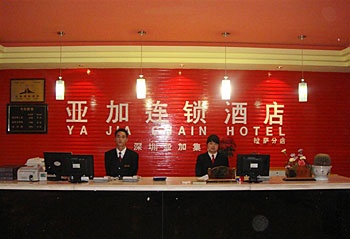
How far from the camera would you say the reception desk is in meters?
4.70

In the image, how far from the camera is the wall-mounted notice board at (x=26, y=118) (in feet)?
26.1

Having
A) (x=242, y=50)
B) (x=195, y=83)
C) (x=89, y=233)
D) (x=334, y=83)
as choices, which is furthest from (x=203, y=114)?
(x=89, y=233)

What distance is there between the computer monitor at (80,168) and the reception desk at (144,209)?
0.76 ft

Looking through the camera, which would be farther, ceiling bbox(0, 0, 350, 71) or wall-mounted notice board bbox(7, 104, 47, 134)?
wall-mounted notice board bbox(7, 104, 47, 134)

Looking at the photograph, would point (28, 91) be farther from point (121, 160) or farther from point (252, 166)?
point (252, 166)

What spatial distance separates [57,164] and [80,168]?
42 cm

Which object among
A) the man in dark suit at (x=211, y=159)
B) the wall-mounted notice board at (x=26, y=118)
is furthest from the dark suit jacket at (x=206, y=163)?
the wall-mounted notice board at (x=26, y=118)

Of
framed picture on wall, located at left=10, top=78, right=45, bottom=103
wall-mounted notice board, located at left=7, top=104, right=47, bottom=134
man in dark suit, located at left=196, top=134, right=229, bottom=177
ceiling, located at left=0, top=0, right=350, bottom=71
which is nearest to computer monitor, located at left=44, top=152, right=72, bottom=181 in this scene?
ceiling, located at left=0, top=0, right=350, bottom=71

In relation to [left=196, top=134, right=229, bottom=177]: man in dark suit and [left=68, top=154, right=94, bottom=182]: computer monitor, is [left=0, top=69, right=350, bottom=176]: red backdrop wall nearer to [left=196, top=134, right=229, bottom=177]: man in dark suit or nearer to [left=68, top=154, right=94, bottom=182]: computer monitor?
[left=196, top=134, right=229, bottom=177]: man in dark suit

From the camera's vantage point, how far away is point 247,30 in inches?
242

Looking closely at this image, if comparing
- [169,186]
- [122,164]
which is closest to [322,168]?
[169,186]

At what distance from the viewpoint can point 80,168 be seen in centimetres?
492

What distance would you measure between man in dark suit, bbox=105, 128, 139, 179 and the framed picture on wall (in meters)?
2.81

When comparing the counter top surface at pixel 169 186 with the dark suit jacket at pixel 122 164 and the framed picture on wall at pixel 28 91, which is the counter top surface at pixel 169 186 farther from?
the framed picture on wall at pixel 28 91
